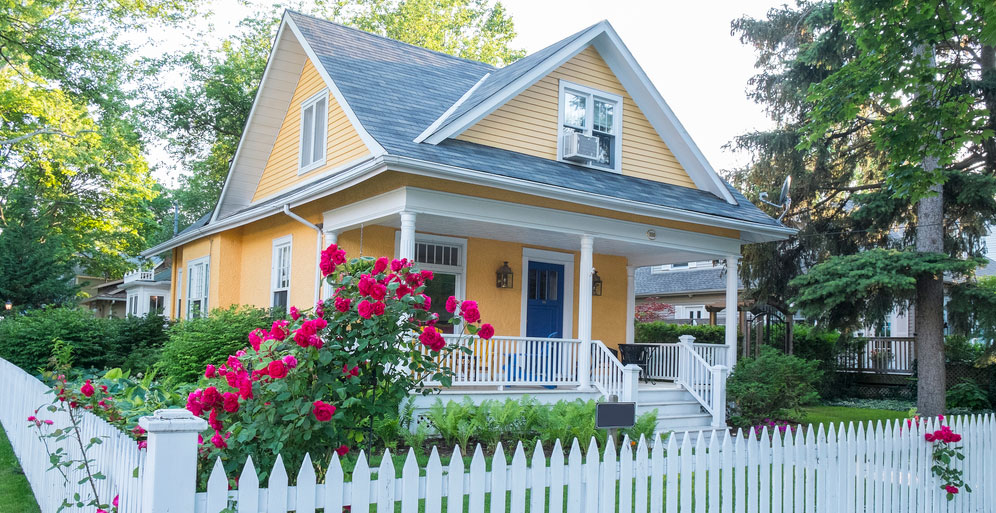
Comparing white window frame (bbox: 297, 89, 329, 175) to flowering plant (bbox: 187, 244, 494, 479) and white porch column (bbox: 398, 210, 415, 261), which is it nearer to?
white porch column (bbox: 398, 210, 415, 261)

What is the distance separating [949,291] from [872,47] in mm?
6069

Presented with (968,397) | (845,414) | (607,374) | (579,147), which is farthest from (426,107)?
(968,397)

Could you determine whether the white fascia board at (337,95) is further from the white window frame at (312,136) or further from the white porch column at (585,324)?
the white porch column at (585,324)

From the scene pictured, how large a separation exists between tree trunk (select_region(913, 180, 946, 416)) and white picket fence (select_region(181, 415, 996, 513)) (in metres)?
6.65

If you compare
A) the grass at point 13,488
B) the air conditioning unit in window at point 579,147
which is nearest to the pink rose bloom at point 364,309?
the grass at point 13,488

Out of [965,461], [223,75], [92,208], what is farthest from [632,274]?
[92,208]

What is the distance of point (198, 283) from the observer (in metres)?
17.1

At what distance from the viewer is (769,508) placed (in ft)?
17.3

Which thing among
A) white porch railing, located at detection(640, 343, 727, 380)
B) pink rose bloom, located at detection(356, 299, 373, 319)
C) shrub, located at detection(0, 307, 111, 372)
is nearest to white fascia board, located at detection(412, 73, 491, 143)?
white porch railing, located at detection(640, 343, 727, 380)

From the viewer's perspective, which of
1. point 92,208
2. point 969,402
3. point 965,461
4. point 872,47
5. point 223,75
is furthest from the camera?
point 92,208

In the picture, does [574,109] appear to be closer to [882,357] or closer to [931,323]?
[931,323]

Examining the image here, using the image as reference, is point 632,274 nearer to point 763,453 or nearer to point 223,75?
point 763,453

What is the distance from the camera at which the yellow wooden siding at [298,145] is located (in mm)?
12415

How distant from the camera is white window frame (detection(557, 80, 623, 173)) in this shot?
43.2ft
